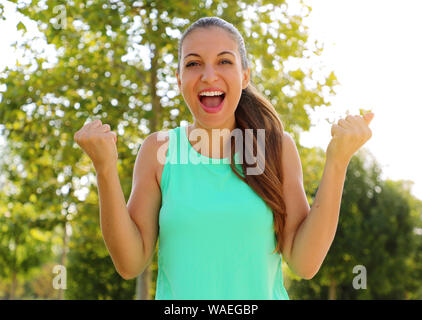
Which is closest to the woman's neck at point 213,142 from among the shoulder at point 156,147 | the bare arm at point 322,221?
the shoulder at point 156,147

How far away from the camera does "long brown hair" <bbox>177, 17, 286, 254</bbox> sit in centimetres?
190

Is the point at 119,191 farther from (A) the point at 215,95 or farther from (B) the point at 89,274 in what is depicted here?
(B) the point at 89,274

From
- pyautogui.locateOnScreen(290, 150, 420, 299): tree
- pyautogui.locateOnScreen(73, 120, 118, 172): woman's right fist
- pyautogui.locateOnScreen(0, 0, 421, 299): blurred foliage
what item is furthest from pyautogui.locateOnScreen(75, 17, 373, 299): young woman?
pyautogui.locateOnScreen(290, 150, 420, 299): tree

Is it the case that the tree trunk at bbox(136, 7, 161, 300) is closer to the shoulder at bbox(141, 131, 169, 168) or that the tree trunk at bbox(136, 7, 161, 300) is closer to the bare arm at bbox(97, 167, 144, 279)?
the shoulder at bbox(141, 131, 169, 168)

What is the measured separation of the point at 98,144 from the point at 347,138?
2.96 ft

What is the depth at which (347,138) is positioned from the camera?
1855 millimetres

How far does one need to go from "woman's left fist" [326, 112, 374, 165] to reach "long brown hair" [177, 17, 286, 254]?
24 centimetres

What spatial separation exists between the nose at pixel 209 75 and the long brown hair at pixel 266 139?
0.19 m

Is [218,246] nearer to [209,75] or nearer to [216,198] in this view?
[216,198]

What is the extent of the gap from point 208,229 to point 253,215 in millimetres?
171

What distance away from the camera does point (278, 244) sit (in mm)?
1890

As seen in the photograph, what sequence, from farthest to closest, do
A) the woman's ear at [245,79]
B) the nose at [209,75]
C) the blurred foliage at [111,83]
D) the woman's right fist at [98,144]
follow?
the blurred foliage at [111,83] < the woman's ear at [245,79] < the nose at [209,75] < the woman's right fist at [98,144]

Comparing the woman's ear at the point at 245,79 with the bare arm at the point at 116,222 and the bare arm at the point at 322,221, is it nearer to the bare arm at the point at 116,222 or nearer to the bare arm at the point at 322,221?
the bare arm at the point at 322,221

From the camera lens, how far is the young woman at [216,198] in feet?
6.02
